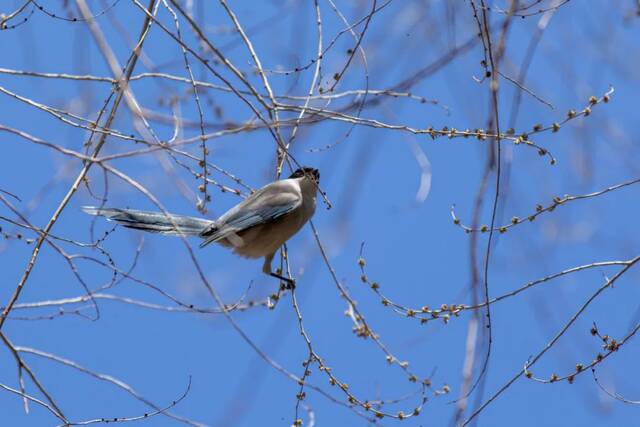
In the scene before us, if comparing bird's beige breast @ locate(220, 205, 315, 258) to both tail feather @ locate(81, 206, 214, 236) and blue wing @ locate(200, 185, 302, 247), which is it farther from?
tail feather @ locate(81, 206, 214, 236)

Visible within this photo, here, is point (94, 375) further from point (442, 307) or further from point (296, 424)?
point (442, 307)

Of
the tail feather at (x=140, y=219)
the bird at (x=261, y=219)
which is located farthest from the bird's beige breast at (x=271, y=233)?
the tail feather at (x=140, y=219)

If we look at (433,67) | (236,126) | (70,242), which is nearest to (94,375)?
(70,242)

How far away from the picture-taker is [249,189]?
3662 millimetres

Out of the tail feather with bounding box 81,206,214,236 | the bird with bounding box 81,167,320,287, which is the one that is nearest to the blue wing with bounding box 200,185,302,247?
the bird with bounding box 81,167,320,287

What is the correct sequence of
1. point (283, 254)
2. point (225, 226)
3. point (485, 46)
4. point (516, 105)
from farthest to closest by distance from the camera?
point (225, 226)
point (283, 254)
point (485, 46)
point (516, 105)

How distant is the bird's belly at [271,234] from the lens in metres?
4.69

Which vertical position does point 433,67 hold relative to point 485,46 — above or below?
below

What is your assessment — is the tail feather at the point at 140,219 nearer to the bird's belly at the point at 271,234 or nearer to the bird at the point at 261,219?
the bird at the point at 261,219

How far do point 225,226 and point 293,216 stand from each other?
1.18 feet

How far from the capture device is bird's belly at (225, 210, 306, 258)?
15.4ft

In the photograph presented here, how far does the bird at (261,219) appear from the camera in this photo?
15.2 feet

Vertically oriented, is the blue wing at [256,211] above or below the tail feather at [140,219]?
above

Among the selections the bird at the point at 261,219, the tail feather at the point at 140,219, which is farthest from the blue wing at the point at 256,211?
the tail feather at the point at 140,219
